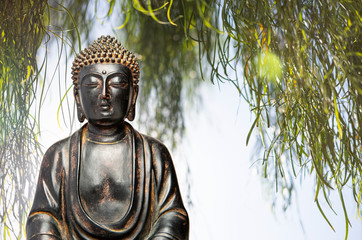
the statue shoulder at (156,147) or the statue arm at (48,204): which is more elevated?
the statue shoulder at (156,147)

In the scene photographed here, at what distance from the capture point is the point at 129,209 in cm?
101

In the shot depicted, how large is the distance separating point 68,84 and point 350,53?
0.68 m

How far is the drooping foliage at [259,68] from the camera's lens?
1.32m

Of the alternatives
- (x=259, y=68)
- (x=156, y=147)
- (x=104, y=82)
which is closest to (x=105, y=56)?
(x=104, y=82)

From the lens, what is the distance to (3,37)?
1444 mm

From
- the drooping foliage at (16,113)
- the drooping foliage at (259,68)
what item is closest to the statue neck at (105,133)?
the drooping foliage at (259,68)

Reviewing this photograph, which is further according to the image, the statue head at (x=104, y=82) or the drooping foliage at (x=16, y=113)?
the drooping foliage at (x=16, y=113)

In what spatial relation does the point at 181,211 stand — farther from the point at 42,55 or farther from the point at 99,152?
the point at 42,55

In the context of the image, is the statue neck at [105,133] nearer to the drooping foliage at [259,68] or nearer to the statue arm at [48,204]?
the statue arm at [48,204]

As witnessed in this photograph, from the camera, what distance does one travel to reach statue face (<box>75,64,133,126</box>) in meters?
1.04

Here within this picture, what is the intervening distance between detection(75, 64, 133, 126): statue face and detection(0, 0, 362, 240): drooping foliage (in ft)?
0.74

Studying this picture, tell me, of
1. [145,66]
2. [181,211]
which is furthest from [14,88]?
[181,211]

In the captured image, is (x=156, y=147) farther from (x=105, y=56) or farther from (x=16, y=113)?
(x=16, y=113)

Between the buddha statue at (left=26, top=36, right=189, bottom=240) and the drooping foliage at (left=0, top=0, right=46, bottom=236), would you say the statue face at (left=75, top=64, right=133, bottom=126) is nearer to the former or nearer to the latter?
the buddha statue at (left=26, top=36, right=189, bottom=240)
